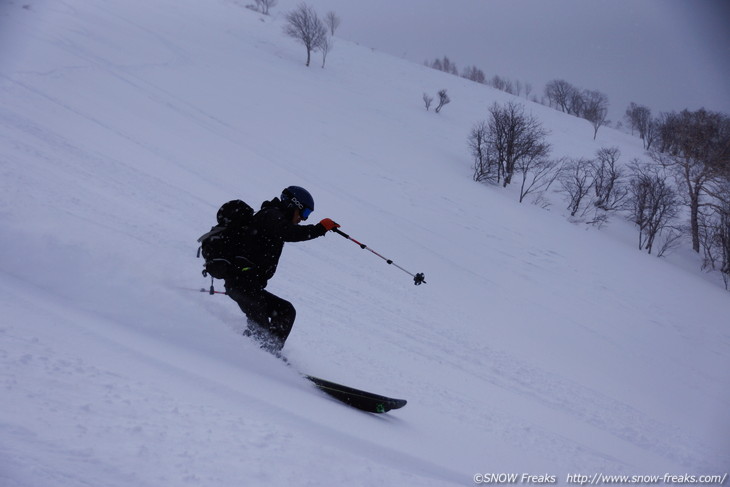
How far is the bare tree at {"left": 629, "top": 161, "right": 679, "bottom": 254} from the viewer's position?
85.7 ft

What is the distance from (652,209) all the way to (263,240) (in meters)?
29.3

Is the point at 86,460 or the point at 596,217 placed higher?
the point at 596,217

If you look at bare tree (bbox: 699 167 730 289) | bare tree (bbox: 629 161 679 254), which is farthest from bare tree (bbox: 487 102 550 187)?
bare tree (bbox: 699 167 730 289)

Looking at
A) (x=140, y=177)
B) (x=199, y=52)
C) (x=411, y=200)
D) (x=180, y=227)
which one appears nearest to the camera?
(x=180, y=227)

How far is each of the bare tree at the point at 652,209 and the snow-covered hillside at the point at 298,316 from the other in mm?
6187

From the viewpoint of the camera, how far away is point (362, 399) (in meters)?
4.31

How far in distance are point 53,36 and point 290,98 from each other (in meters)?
12.4

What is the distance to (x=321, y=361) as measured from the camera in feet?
17.0

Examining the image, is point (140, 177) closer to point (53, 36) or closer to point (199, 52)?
point (53, 36)

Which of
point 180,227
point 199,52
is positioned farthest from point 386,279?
point 199,52

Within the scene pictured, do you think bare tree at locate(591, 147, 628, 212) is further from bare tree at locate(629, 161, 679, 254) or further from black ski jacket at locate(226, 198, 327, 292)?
black ski jacket at locate(226, 198, 327, 292)

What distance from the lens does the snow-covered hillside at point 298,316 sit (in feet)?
7.76

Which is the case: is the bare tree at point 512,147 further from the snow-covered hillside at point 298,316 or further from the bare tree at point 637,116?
the bare tree at point 637,116

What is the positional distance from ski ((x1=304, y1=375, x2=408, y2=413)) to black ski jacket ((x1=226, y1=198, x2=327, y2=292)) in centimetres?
126
